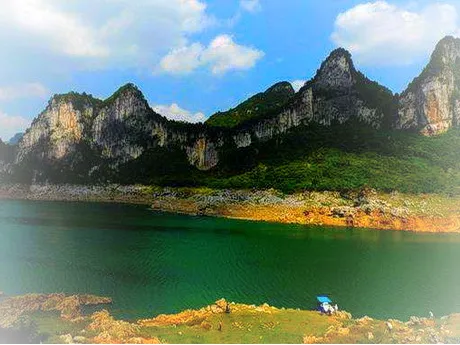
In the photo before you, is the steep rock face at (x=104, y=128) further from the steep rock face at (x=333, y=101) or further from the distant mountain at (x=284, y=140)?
the steep rock face at (x=333, y=101)

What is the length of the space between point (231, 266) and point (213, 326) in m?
20.3

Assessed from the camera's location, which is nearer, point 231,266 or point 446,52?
point 231,266

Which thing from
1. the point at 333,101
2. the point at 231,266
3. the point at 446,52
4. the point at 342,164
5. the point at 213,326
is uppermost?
the point at 446,52

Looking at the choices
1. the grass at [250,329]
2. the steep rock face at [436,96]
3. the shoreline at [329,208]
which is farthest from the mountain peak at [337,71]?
the grass at [250,329]

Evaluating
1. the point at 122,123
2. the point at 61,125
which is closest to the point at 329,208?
the point at 122,123

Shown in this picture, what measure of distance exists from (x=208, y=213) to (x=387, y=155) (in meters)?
45.0

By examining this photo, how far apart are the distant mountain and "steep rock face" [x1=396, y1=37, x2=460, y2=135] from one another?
0.84ft

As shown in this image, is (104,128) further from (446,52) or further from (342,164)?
(446,52)

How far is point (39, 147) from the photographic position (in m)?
186

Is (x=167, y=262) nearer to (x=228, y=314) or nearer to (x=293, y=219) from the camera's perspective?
(x=228, y=314)

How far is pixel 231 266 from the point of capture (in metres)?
50.1

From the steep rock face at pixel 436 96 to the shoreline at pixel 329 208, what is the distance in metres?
32.0

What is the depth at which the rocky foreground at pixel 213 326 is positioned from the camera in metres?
27.6

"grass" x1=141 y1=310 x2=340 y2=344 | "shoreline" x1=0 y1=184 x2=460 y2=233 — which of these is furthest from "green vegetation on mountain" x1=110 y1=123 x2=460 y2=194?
"grass" x1=141 y1=310 x2=340 y2=344
